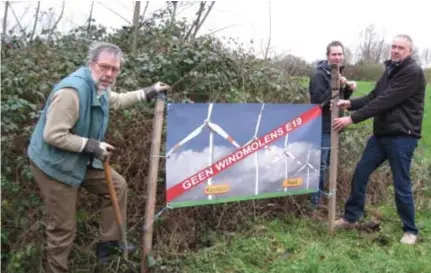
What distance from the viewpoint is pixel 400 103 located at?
4906 millimetres

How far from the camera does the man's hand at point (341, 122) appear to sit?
5.11 meters

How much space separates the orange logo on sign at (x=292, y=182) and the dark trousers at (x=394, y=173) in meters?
0.60

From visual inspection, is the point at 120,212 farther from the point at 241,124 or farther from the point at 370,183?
the point at 370,183

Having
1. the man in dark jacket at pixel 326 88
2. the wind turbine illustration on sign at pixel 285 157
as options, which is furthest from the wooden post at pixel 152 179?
the man in dark jacket at pixel 326 88

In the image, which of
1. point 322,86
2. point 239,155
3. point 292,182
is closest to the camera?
point 239,155

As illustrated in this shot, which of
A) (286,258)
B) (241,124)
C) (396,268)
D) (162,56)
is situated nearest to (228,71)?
(162,56)

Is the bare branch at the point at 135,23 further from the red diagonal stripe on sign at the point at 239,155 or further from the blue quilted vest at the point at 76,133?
the blue quilted vest at the point at 76,133

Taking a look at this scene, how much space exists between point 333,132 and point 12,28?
399 centimetres

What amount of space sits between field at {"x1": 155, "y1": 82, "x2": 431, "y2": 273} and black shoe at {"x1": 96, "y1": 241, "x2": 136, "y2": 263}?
1.24 feet

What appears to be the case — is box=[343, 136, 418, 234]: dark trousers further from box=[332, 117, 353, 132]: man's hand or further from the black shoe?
the black shoe

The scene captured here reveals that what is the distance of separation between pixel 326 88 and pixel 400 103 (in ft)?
2.81

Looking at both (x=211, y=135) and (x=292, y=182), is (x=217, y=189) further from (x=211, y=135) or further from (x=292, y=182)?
(x=292, y=182)

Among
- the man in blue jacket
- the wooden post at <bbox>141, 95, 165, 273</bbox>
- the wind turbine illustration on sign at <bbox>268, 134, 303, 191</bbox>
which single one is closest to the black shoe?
the wooden post at <bbox>141, 95, 165, 273</bbox>

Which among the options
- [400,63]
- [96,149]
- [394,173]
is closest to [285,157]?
[394,173]
